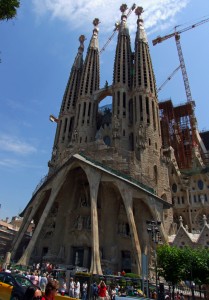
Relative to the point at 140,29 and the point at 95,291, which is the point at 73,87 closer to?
the point at 140,29

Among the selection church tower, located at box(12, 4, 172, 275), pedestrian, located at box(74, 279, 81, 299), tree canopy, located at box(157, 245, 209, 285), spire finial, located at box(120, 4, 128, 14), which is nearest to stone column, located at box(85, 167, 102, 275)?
church tower, located at box(12, 4, 172, 275)

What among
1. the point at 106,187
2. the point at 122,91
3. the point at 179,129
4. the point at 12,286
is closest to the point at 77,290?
the point at 12,286

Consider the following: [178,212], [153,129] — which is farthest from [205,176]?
[153,129]

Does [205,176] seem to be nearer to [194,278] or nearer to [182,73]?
[194,278]

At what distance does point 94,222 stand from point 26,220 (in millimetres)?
11381

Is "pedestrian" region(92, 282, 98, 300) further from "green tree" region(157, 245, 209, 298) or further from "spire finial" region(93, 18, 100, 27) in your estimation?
"spire finial" region(93, 18, 100, 27)

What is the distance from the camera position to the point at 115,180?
Result: 30.7 meters

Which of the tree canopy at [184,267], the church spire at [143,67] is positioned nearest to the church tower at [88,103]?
the church spire at [143,67]

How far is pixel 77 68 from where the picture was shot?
5728 centimetres

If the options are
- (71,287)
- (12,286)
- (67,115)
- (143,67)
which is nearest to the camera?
(12,286)

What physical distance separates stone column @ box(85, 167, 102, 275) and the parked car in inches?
616

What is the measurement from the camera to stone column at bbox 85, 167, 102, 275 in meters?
25.5

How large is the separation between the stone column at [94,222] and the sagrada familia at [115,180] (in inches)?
4.1

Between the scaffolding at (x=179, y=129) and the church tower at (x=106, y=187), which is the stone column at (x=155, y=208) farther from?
the scaffolding at (x=179, y=129)
